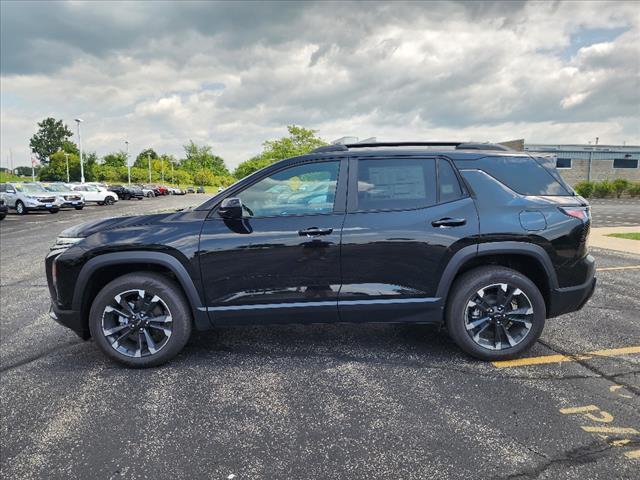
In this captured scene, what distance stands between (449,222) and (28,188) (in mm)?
26503

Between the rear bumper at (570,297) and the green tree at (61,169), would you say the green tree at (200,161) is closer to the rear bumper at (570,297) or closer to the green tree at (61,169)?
the green tree at (61,169)

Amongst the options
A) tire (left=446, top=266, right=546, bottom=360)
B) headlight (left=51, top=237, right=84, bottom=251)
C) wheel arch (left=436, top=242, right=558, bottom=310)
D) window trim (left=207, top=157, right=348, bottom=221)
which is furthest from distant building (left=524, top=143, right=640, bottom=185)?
headlight (left=51, top=237, right=84, bottom=251)

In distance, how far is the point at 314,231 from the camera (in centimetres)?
352

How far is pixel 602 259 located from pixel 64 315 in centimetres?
911

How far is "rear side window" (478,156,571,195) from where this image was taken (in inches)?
147

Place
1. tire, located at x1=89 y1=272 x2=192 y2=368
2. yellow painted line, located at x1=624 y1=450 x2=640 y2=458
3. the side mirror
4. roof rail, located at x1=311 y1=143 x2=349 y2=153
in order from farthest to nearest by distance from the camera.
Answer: roof rail, located at x1=311 y1=143 x2=349 y2=153 → tire, located at x1=89 y1=272 x2=192 y2=368 → the side mirror → yellow painted line, located at x1=624 y1=450 x2=640 y2=458

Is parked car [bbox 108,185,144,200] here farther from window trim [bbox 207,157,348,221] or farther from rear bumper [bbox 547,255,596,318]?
rear bumper [bbox 547,255,596,318]

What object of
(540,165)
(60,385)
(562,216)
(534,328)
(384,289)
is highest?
(540,165)

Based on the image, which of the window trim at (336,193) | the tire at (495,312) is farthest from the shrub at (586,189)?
the window trim at (336,193)

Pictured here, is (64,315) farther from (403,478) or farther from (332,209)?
(403,478)

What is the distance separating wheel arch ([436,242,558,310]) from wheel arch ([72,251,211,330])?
2.02 metres

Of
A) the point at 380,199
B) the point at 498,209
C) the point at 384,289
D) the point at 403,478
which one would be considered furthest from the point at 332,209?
the point at 403,478

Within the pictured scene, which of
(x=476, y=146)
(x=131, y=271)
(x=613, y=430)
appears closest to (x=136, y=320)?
(x=131, y=271)

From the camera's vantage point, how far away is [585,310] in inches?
203
